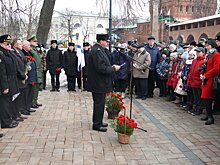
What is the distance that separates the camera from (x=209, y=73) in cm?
638

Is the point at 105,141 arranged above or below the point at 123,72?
below

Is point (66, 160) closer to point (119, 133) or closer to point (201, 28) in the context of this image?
point (119, 133)

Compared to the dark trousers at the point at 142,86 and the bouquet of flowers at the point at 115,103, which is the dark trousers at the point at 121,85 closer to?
the dark trousers at the point at 142,86

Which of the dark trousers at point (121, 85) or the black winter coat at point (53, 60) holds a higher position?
the black winter coat at point (53, 60)

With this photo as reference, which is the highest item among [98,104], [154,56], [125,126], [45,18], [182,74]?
[45,18]

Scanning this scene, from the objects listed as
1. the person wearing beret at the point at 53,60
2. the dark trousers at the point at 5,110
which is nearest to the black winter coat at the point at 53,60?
the person wearing beret at the point at 53,60

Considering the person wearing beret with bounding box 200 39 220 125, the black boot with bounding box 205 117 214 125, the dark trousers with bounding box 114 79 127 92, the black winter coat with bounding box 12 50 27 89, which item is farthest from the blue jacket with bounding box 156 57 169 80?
the black winter coat with bounding box 12 50 27 89

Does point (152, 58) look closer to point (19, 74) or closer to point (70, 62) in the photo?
point (70, 62)

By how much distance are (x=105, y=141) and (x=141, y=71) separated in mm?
4496

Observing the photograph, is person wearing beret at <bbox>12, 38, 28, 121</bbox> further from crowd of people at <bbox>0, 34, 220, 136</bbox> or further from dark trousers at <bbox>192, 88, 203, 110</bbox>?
dark trousers at <bbox>192, 88, 203, 110</bbox>

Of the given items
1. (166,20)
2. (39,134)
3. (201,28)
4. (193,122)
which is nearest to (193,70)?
(193,122)

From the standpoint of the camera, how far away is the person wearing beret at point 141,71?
941cm

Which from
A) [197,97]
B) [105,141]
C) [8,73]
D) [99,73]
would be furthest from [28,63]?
[197,97]

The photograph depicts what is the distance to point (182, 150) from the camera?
5.00m
